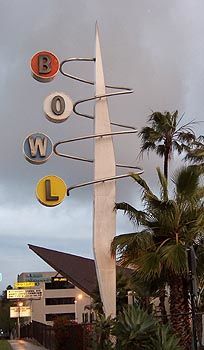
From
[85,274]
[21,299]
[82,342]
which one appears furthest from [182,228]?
[21,299]

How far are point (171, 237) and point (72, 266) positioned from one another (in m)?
28.0

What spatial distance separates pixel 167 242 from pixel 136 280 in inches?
63.2

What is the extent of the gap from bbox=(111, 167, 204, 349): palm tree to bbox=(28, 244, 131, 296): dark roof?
70.6ft

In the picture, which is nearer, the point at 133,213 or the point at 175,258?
the point at 175,258

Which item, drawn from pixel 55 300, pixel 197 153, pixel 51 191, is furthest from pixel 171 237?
pixel 55 300

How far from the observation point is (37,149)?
17.5 meters

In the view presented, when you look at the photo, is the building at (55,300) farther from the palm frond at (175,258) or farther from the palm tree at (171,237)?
the palm frond at (175,258)

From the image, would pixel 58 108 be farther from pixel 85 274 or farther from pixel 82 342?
pixel 85 274

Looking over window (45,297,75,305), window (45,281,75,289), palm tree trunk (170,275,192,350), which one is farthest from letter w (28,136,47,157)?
window (45,281,75,289)

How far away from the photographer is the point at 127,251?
56.4ft

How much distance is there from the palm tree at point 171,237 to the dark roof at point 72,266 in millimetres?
21514

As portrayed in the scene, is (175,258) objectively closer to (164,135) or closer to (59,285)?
(164,135)

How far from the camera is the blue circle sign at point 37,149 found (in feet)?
57.2

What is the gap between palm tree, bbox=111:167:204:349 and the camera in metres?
16.2
